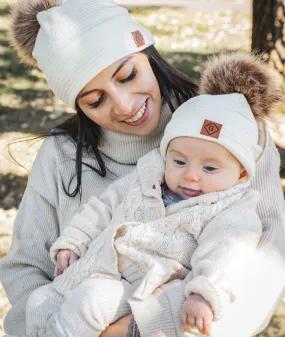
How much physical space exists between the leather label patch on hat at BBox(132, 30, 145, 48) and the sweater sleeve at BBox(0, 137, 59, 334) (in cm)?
70

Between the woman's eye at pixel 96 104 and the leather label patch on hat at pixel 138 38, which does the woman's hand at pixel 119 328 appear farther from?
the leather label patch on hat at pixel 138 38

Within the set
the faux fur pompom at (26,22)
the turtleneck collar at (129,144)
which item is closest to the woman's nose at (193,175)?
the turtleneck collar at (129,144)

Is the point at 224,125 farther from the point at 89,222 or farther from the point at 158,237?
the point at 89,222

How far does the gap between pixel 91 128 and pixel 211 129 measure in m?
0.81

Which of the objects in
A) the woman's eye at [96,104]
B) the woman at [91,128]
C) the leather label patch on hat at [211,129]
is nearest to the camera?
the leather label patch on hat at [211,129]

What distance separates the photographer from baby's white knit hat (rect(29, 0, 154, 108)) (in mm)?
2990

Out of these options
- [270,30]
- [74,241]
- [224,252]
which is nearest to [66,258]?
[74,241]

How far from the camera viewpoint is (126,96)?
2990 millimetres

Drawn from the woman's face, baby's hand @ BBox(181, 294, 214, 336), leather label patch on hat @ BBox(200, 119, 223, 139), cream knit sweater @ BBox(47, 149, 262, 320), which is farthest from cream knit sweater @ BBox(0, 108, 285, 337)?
baby's hand @ BBox(181, 294, 214, 336)

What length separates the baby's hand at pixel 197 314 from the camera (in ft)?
7.88

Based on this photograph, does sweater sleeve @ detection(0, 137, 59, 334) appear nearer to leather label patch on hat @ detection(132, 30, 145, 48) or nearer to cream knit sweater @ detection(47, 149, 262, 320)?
cream knit sweater @ detection(47, 149, 262, 320)

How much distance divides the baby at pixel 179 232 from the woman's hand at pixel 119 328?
0.02 m

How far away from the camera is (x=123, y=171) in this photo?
3.35 m

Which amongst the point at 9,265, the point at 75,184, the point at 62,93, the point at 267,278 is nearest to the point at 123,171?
the point at 75,184
